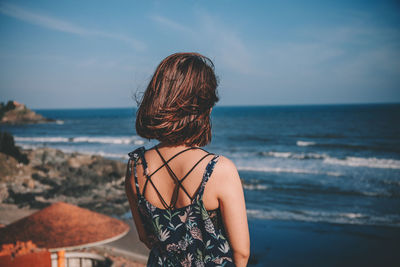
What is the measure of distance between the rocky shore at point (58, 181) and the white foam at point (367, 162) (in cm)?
1472

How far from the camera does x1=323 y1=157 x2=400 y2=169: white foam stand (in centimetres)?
1828

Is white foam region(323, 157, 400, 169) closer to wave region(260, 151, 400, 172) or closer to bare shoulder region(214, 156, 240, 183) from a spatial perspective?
wave region(260, 151, 400, 172)

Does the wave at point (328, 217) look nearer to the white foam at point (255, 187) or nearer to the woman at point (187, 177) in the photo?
the white foam at point (255, 187)

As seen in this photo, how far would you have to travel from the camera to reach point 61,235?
3035 millimetres

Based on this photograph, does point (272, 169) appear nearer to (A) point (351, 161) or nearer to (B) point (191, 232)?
(A) point (351, 161)

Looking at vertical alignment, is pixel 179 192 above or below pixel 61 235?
above

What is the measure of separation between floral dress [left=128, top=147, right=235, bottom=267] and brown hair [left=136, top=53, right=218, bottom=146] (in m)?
0.15

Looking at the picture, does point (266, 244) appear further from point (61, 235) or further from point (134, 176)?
point (134, 176)

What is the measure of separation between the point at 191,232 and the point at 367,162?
21648 mm

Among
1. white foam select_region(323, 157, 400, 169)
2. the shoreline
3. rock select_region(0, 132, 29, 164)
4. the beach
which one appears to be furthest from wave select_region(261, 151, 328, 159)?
rock select_region(0, 132, 29, 164)

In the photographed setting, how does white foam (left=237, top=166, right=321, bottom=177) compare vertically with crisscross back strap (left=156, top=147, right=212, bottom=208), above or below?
below

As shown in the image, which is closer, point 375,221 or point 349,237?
point 349,237

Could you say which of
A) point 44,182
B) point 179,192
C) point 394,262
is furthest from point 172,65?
point 44,182

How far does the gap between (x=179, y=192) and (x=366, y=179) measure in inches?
637
